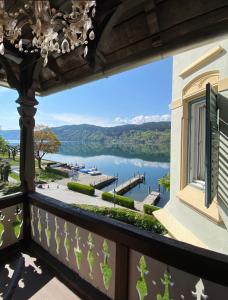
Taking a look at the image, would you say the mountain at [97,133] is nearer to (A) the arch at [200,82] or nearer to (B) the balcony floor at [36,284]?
(A) the arch at [200,82]

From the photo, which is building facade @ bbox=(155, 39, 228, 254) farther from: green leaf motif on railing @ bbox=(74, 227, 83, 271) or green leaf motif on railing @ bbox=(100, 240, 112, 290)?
green leaf motif on railing @ bbox=(74, 227, 83, 271)

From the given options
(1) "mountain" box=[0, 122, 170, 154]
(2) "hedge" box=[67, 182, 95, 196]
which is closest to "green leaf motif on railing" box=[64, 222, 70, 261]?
(2) "hedge" box=[67, 182, 95, 196]

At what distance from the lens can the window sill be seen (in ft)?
8.66

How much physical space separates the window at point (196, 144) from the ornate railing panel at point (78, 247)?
1938mm

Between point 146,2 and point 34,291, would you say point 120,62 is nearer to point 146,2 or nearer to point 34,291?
point 146,2

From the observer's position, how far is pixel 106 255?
5.60ft

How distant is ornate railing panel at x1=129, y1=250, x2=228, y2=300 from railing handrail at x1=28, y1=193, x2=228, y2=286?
2.7 inches

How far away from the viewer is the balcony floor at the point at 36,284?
1.88 meters

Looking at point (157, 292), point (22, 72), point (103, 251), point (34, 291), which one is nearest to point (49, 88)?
point (22, 72)

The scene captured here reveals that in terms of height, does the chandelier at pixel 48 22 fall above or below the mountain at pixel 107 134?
below

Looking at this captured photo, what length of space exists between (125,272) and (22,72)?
90.7 inches

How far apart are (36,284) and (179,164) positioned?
253 centimetres

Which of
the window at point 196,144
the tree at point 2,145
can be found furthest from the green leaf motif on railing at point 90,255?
the tree at point 2,145

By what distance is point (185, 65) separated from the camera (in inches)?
137
